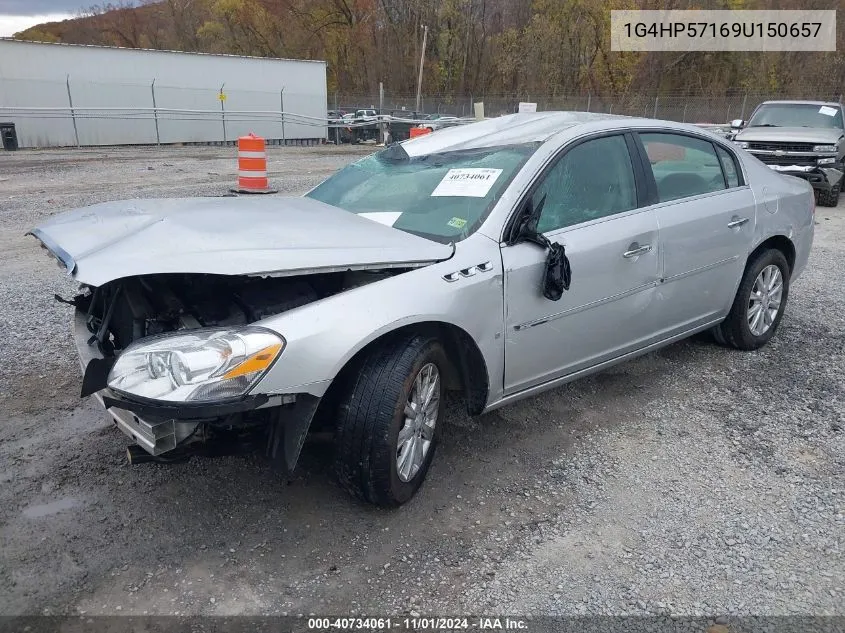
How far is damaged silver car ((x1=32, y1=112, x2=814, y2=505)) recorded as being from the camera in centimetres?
262

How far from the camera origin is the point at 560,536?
2.94m

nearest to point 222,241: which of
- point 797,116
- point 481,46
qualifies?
point 797,116

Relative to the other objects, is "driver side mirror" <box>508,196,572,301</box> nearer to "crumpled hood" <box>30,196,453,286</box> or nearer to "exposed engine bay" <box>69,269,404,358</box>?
"crumpled hood" <box>30,196,453,286</box>

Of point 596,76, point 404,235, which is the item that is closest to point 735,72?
point 596,76

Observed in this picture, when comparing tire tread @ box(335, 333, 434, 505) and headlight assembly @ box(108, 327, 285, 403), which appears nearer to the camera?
headlight assembly @ box(108, 327, 285, 403)

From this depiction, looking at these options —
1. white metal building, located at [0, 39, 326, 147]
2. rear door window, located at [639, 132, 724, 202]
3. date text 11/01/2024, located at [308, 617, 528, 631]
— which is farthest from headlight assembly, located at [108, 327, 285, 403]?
white metal building, located at [0, 39, 326, 147]

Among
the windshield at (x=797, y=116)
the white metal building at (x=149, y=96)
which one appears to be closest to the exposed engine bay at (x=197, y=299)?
the windshield at (x=797, y=116)

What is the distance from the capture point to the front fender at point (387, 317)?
2.60 metres

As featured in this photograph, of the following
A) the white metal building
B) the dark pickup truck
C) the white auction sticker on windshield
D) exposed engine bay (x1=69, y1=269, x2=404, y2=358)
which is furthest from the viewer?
the white metal building

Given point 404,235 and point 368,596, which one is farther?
point 404,235

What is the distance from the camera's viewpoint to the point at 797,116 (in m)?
13.2

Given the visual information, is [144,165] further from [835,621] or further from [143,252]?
[835,621]

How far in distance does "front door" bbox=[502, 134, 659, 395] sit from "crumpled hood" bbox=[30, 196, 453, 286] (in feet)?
1.75

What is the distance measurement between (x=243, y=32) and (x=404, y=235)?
189 feet
